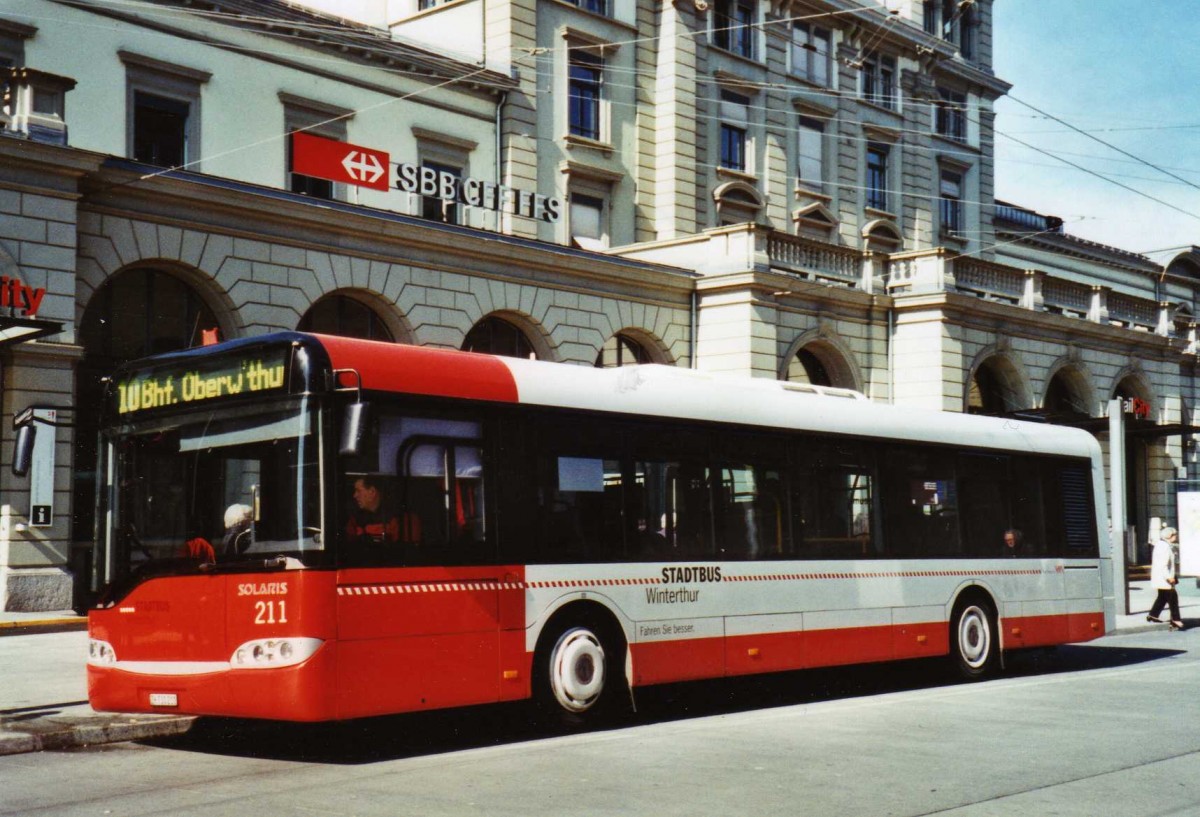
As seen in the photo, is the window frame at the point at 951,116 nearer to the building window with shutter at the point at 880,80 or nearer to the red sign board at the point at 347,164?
the building window with shutter at the point at 880,80

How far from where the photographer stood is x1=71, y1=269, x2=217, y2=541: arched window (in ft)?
72.3

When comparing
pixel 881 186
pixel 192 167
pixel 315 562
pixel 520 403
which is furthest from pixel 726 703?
pixel 881 186

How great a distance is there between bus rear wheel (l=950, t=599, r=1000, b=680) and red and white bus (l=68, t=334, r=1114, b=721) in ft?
2.24

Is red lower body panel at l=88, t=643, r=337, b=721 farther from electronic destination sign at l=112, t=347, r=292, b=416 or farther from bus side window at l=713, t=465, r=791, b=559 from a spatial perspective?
bus side window at l=713, t=465, r=791, b=559

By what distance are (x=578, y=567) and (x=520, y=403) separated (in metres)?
1.48

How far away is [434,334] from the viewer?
1046 inches

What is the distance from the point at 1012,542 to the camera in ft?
57.2

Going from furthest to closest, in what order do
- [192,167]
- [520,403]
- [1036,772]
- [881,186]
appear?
[881,186]
[192,167]
[520,403]
[1036,772]

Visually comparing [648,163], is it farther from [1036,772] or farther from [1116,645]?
[1036,772]

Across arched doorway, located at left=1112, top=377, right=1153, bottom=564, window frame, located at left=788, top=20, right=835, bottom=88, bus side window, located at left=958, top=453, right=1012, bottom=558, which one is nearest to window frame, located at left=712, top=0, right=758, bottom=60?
window frame, located at left=788, top=20, right=835, bottom=88

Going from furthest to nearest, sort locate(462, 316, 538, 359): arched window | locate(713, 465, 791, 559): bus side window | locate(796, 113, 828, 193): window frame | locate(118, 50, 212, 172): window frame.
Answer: locate(796, 113, 828, 193): window frame
locate(462, 316, 538, 359): arched window
locate(118, 50, 212, 172): window frame
locate(713, 465, 791, 559): bus side window

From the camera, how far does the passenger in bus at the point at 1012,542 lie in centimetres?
1731

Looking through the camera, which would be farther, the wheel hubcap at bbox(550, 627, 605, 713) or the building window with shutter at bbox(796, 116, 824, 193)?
the building window with shutter at bbox(796, 116, 824, 193)

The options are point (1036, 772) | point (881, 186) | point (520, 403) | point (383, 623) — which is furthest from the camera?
point (881, 186)
